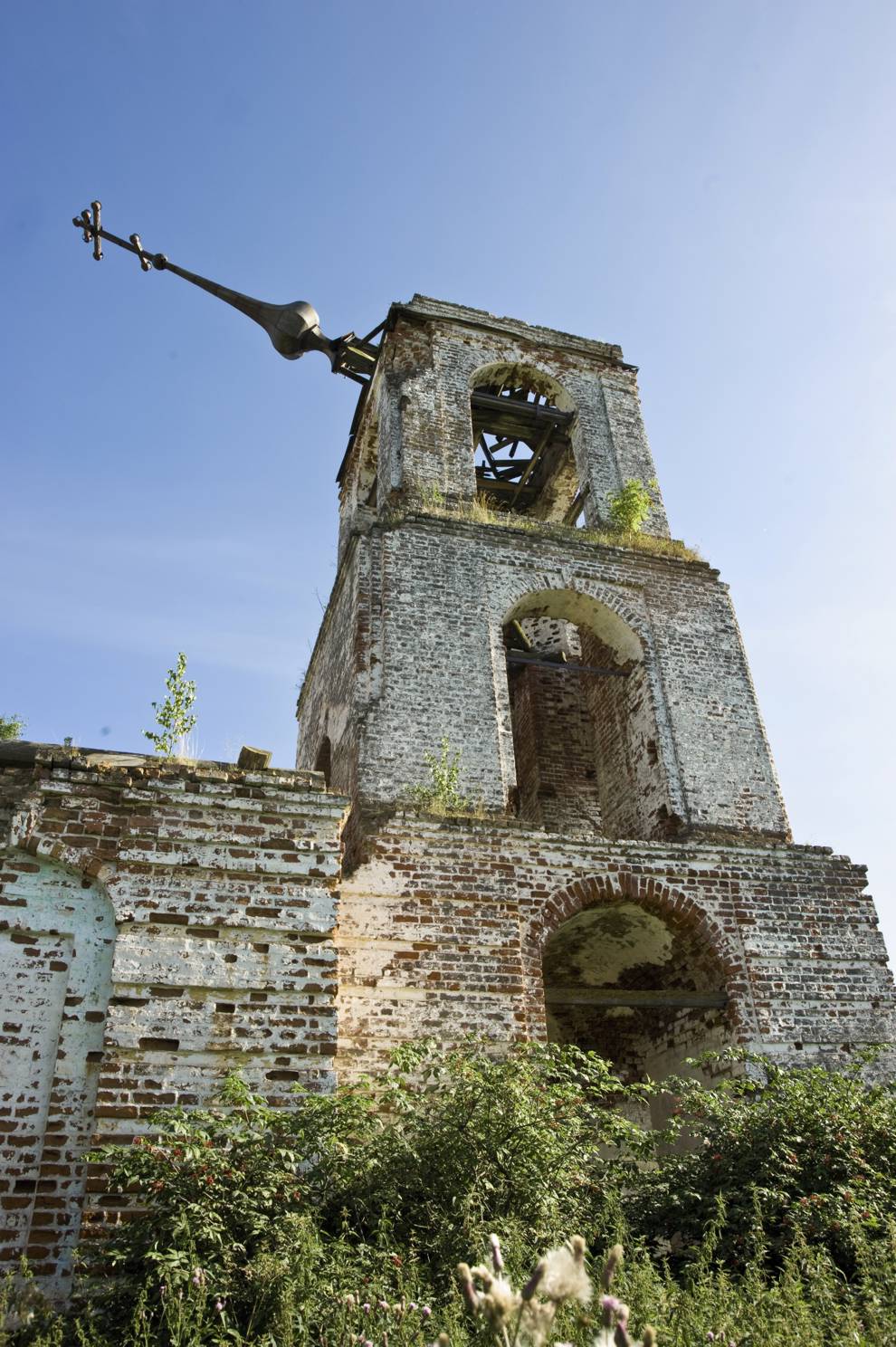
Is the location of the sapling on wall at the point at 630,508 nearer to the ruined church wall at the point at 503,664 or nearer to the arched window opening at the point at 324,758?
the ruined church wall at the point at 503,664

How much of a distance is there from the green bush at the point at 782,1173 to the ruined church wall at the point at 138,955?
2.33m

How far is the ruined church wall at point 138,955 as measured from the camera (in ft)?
17.0

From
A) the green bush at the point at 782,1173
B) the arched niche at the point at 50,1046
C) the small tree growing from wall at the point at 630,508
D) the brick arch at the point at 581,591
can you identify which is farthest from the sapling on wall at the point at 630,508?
the arched niche at the point at 50,1046

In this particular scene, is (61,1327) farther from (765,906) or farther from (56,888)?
(765,906)

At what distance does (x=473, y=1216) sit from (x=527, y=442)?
10915mm

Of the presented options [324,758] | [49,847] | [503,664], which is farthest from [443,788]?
[49,847]

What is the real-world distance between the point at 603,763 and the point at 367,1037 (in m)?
5.15

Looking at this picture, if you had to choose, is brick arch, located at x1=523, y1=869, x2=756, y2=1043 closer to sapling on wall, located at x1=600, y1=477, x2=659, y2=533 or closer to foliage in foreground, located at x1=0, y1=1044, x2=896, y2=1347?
foliage in foreground, located at x1=0, y1=1044, x2=896, y2=1347

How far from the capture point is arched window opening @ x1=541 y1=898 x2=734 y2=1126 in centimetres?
845

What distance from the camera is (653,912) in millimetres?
8875

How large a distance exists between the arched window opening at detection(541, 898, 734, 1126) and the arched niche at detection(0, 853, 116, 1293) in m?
3.78

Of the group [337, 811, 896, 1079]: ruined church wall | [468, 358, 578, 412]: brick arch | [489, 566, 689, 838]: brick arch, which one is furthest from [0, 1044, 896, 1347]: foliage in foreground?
[468, 358, 578, 412]: brick arch

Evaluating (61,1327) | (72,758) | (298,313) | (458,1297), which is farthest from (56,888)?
(298,313)

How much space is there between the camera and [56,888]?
5.75m
